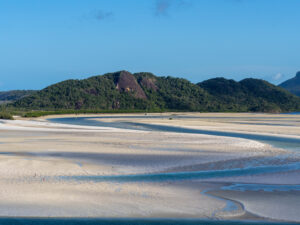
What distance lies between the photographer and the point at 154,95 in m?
147

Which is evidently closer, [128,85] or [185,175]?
[185,175]

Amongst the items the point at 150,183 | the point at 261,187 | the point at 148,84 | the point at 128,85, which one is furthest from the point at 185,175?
the point at 148,84

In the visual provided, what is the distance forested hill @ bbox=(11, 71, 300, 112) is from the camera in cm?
12606

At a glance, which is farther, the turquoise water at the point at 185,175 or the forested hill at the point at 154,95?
the forested hill at the point at 154,95

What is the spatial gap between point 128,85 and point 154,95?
10.9 meters

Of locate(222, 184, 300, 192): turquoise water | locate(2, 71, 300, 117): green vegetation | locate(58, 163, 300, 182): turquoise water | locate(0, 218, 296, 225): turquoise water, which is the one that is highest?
locate(2, 71, 300, 117): green vegetation

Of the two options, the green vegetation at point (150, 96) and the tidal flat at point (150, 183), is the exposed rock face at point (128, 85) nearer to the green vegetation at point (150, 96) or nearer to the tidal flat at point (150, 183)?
the green vegetation at point (150, 96)

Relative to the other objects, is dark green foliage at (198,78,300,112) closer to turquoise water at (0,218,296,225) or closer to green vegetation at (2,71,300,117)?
green vegetation at (2,71,300,117)

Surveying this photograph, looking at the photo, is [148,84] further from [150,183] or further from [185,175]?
[150,183]

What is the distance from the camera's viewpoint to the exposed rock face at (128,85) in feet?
463

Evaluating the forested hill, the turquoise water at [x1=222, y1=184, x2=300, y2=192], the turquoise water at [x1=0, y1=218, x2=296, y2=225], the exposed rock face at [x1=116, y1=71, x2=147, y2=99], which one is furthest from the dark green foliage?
the turquoise water at [x1=0, y1=218, x2=296, y2=225]

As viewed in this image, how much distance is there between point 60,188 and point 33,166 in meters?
3.61

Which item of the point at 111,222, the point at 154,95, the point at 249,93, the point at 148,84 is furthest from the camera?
the point at 249,93

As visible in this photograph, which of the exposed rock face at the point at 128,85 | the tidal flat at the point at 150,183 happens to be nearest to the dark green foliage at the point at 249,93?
the exposed rock face at the point at 128,85
